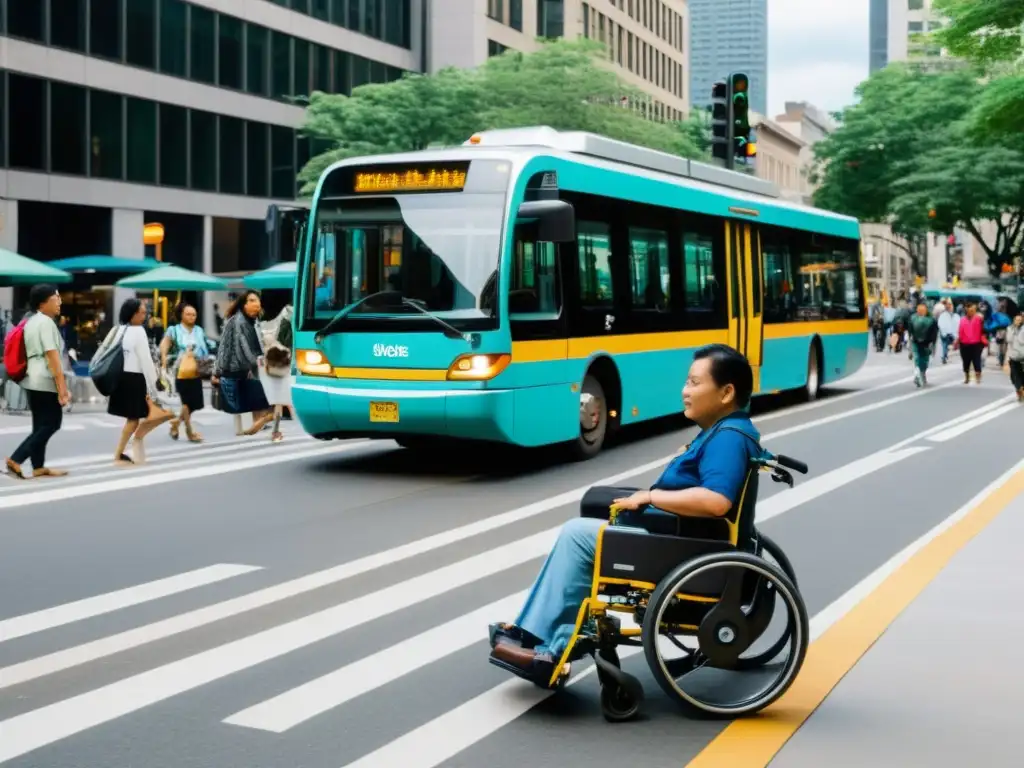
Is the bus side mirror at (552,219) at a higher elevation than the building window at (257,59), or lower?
lower

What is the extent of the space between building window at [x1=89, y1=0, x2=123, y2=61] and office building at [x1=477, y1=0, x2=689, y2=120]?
42.5ft

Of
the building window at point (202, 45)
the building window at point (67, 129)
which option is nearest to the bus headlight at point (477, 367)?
the building window at point (67, 129)

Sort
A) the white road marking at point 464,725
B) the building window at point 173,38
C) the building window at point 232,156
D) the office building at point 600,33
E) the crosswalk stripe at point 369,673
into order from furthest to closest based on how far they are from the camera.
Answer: the office building at point 600,33
the building window at point 232,156
the building window at point 173,38
the crosswalk stripe at point 369,673
the white road marking at point 464,725

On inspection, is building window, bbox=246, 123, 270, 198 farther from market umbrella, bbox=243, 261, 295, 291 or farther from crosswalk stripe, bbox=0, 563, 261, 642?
crosswalk stripe, bbox=0, 563, 261, 642

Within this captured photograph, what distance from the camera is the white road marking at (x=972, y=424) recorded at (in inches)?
688

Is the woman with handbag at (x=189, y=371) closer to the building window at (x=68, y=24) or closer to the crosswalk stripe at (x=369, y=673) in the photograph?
the crosswalk stripe at (x=369, y=673)

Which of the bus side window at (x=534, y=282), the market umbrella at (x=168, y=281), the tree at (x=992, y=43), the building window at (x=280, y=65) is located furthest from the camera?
the building window at (x=280, y=65)

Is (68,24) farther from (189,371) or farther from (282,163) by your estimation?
(189,371)

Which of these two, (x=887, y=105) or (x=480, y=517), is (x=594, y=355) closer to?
(x=480, y=517)

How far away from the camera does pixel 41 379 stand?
43.2 ft

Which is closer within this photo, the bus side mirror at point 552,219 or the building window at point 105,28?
the bus side mirror at point 552,219

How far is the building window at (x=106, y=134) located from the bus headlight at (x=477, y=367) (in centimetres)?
2874

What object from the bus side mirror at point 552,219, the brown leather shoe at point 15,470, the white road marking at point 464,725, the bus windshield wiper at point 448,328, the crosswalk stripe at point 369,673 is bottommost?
the white road marking at point 464,725

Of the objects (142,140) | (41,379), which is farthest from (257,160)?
(41,379)
